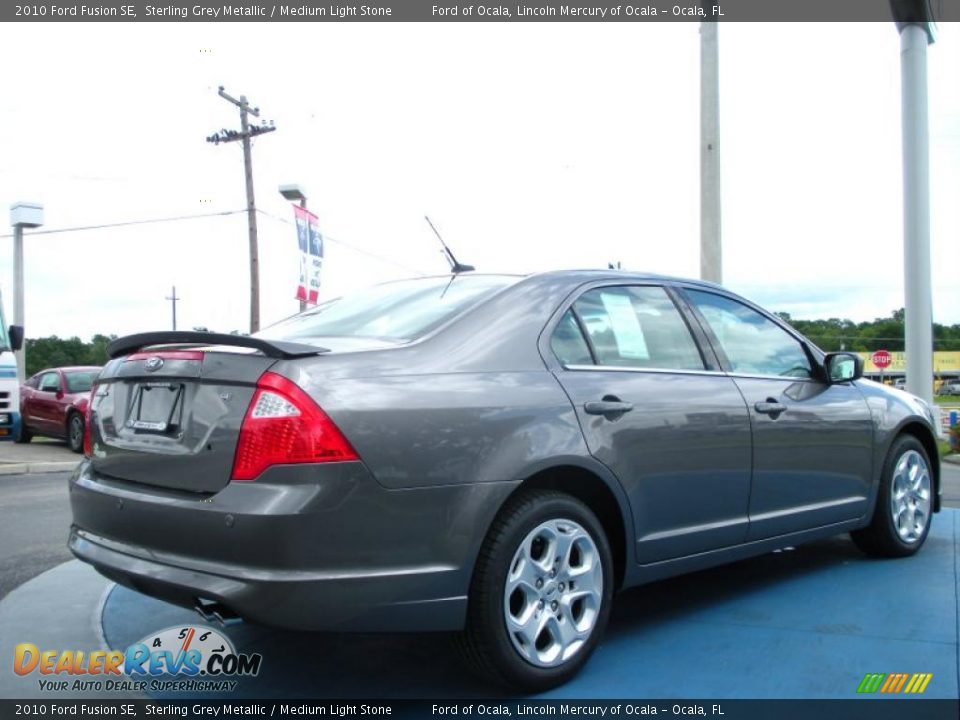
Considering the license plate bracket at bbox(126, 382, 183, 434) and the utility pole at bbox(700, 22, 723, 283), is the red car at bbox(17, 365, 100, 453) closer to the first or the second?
the utility pole at bbox(700, 22, 723, 283)

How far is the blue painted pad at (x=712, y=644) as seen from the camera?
3330 mm

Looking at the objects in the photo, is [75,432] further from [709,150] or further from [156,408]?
[156,408]

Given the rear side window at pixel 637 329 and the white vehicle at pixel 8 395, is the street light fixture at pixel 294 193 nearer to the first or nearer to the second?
the white vehicle at pixel 8 395

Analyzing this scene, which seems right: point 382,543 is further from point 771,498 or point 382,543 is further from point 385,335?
point 771,498

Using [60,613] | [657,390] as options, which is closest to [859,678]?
[657,390]

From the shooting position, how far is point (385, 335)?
346cm

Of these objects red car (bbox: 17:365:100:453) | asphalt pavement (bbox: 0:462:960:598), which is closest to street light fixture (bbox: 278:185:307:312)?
red car (bbox: 17:365:100:453)

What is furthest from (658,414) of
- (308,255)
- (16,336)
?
(308,255)

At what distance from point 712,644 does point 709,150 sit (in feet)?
25.6

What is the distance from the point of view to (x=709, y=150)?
34.3ft

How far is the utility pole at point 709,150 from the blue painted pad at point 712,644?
5.74m

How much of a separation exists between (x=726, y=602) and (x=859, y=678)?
112 centimetres

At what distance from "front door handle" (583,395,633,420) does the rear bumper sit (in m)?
0.55

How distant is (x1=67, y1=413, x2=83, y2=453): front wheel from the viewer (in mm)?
14703
